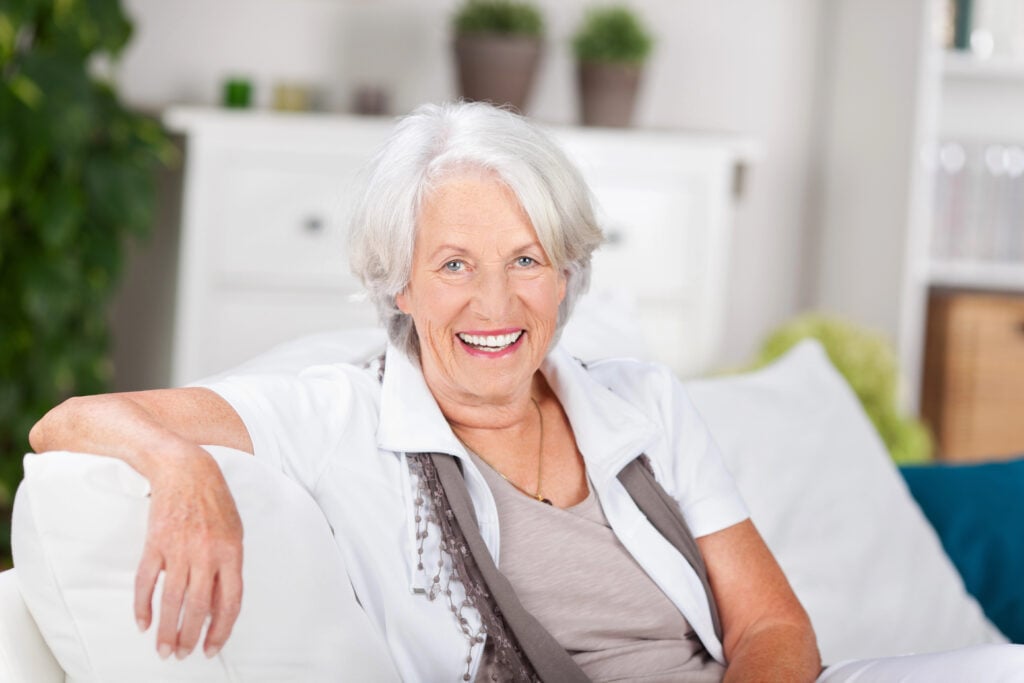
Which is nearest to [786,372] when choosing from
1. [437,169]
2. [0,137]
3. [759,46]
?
[437,169]

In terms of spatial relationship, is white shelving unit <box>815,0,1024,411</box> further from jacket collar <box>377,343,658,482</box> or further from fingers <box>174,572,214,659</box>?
fingers <box>174,572,214,659</box>

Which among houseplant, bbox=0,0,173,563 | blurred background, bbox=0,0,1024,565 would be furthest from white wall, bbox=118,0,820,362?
houseplant, bbox=0,0,173,563

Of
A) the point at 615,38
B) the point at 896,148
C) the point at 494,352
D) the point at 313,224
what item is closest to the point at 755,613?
the point at 494,352

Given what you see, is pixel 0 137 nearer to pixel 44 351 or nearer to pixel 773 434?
pixel 44 351

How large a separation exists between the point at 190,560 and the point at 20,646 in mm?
205

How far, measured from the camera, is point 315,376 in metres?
1.44

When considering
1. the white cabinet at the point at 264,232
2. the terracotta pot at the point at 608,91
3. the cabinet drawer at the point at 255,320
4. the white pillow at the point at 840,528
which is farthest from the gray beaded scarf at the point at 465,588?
the terracotta pot at the point at 608,91

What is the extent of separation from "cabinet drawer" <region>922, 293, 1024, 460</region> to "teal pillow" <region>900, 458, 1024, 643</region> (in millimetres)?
1613

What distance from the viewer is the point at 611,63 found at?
362 cm

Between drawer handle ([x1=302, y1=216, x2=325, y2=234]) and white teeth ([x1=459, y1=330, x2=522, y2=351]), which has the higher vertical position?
drawer handle ([x1=302, y1=216, x2=325, y2=234])

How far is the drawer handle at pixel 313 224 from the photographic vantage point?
3297mm

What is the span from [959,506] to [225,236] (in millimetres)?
1893

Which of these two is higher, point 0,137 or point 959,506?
point 0,137

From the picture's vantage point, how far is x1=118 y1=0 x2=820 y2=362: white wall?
145 inches
